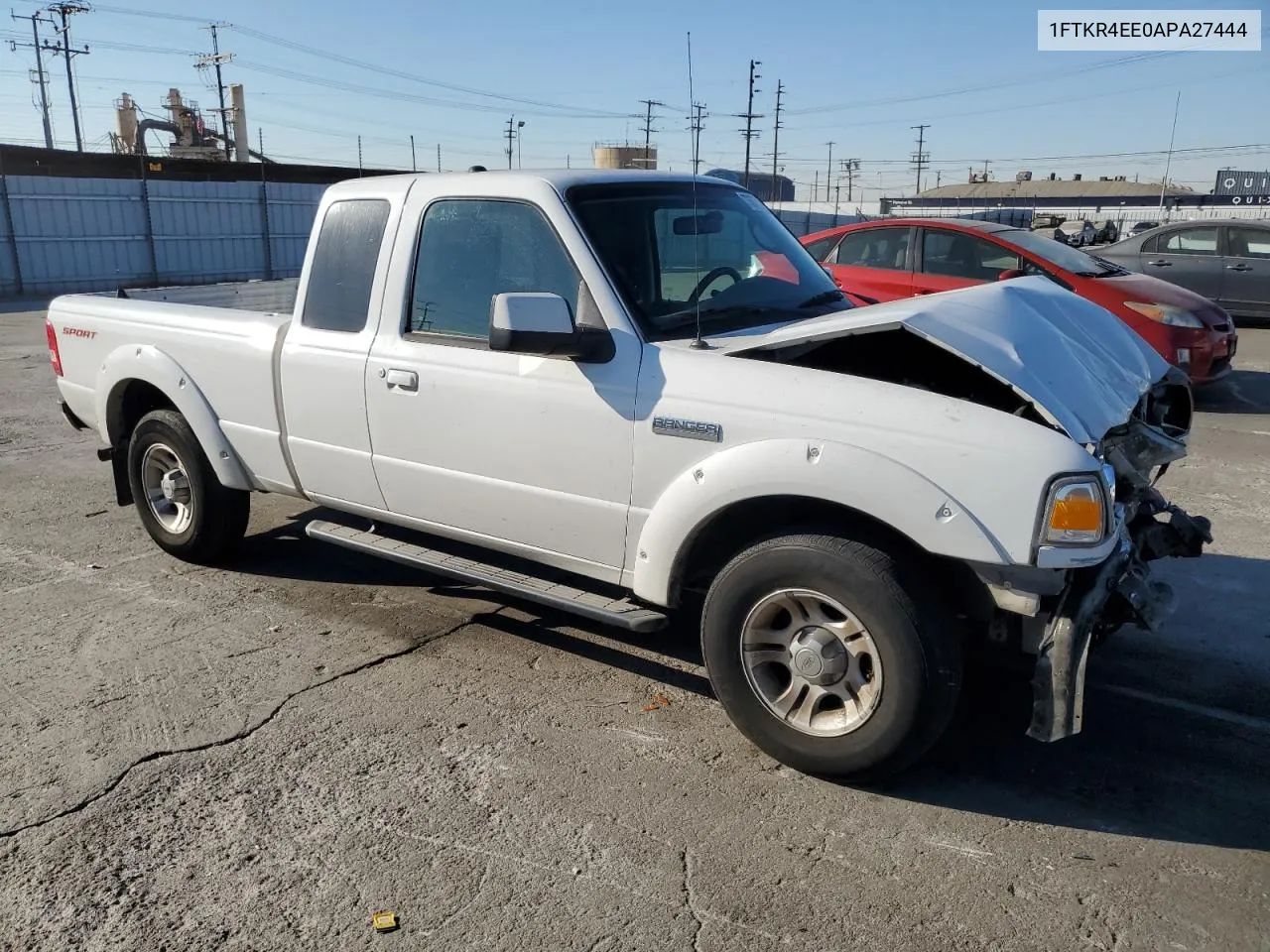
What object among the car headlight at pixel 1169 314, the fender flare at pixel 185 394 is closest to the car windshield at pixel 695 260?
the fender flare at pixel 185 394

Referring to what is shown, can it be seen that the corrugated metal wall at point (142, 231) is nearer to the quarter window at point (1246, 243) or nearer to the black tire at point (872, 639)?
the quarter window at point (1246, 243)

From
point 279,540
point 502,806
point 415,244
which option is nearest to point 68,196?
point 279,540

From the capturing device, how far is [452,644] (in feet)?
15.2

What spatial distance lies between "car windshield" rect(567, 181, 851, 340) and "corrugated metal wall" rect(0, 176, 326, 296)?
23.2 meters

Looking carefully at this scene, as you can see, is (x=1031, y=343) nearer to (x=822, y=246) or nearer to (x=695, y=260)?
(x=695, y=260)

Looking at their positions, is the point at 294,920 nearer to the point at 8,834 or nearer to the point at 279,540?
the point at 8,834

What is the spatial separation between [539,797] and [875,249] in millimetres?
7667

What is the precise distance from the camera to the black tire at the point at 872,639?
10.5ft

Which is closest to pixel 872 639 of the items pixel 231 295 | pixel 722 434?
pixel 722 434

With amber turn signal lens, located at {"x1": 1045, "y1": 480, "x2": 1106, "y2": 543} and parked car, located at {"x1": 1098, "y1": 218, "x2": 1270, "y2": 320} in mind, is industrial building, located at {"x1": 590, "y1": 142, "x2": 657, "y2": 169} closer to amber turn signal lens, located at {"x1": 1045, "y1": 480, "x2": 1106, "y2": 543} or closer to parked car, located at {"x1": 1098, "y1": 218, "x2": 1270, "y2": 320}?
amber turn signal lens, located at {"x1": 1045, "y1": 480, "x2": 1106, "y2": 543}

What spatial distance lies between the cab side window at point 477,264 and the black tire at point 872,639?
4.20 ft

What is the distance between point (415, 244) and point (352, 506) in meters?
1.27

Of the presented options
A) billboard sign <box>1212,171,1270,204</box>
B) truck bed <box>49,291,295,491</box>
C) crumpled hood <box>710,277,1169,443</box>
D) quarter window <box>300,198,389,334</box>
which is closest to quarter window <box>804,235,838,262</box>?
crumpled hood <box>710,277,1169,443</box>

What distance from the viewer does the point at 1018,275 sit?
357 inches
